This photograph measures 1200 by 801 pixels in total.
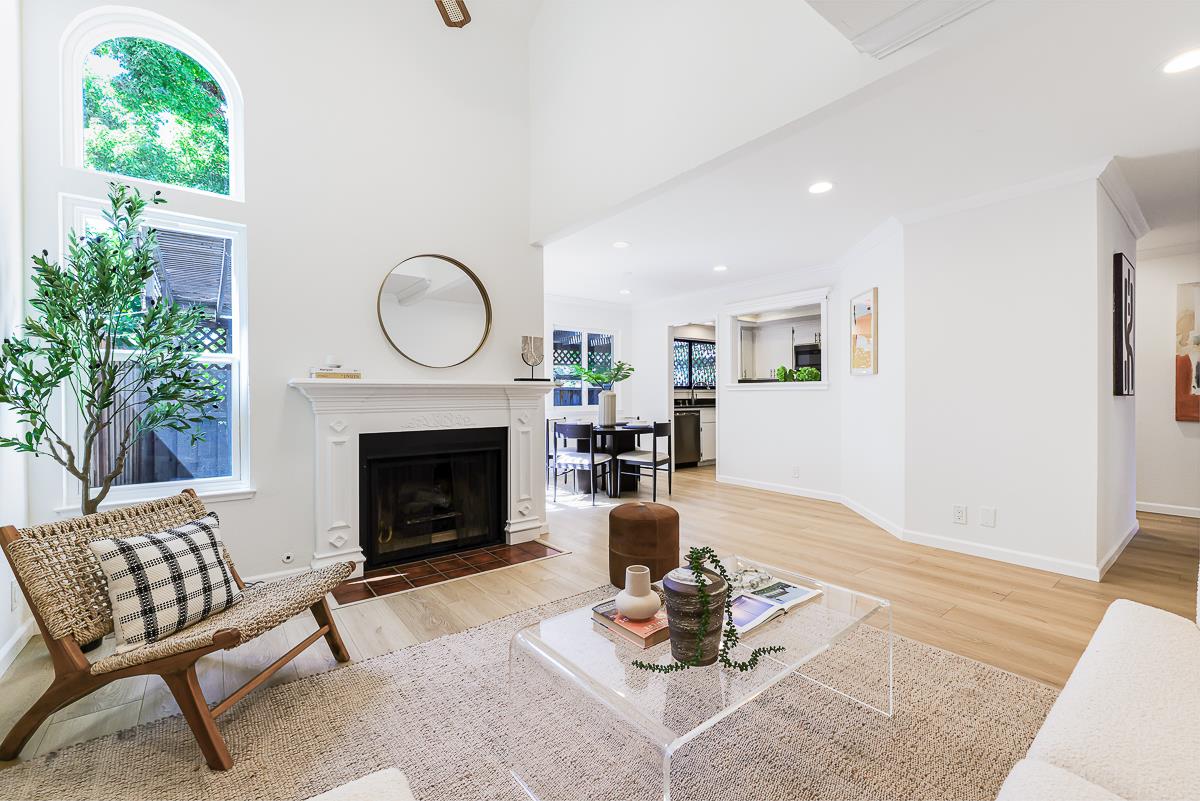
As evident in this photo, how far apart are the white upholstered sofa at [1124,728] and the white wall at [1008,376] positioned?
2.22m

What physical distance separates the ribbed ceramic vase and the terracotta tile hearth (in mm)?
2014

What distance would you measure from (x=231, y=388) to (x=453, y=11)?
2289mm

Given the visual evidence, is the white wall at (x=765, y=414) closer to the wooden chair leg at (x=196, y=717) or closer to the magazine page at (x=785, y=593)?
the magazine page at (x=785, y=593)

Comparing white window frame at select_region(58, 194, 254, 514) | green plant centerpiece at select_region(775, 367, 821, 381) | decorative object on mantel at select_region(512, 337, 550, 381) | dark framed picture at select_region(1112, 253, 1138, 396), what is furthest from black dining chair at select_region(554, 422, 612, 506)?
dark framed picture at select_region(1112, 253, 1138, 396)

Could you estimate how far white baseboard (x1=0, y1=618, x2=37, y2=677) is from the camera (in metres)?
2.08

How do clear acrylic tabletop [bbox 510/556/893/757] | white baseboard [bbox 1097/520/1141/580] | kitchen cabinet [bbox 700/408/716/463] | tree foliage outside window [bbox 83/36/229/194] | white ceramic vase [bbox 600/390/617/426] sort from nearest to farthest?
clear acrylic tabletop [bbox 510/556/893/757] < tree foliage outside window [bbox 83/36/229/194] < white baseboard [bbox 1097/520/1141/580] < white ceramic vase [bbox 600/390/617/426] < kitchen cabinet [bbox 700/408/716/463]

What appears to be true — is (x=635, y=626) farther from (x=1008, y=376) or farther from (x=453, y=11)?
(x=1008, y=376)

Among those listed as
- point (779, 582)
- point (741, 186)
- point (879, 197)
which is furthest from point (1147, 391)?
point (779, 582)

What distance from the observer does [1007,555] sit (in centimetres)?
337

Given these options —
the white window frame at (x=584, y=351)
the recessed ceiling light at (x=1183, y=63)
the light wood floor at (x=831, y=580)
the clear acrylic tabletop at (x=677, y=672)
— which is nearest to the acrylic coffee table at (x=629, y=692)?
the clear acrylic tabletop at (x=677, y=672)

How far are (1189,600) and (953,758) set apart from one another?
2.36m

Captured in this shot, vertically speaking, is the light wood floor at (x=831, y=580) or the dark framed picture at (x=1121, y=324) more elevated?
the dark framed picture at (x=1121, y=324)

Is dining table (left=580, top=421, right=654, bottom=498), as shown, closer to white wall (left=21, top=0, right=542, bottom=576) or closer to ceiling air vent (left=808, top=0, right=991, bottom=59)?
white wall (left=21, top=0, right=542, bottom=576)

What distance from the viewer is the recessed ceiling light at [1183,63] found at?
80.1 inches
